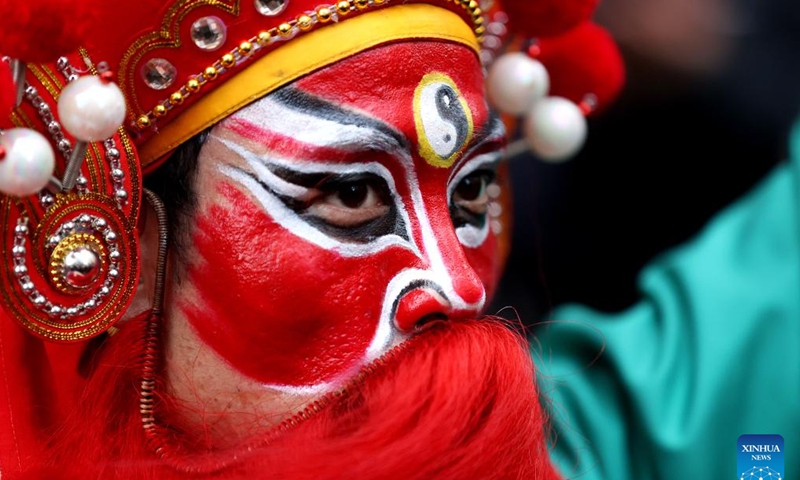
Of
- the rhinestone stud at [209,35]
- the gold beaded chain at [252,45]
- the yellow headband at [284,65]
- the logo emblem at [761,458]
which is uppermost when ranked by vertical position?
the rhinestone stud at [209,35]

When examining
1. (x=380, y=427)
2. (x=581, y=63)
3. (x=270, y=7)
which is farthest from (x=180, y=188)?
(x=581, y=63)

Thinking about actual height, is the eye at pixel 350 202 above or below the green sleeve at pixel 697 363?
above

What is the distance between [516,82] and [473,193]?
0.26 metres

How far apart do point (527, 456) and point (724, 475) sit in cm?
57

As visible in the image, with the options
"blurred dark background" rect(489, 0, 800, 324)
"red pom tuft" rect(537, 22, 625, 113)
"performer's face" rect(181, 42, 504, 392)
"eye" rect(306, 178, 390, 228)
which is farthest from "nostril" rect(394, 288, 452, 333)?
"blurred dark background" rect(489, 0, 800, 324)

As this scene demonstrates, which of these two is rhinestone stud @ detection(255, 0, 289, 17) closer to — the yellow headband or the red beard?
the yellow headband

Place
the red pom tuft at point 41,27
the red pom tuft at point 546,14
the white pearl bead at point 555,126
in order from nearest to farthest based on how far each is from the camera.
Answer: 1. the red pom tuft at point 41,27
2. the red pom tuft at point 546,14
3. the white pearl bead at point 555,126

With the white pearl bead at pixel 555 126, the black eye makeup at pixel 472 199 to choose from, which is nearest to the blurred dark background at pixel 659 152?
the white pearl bead at pixel 555 126

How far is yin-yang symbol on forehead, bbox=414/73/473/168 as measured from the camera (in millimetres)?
1186

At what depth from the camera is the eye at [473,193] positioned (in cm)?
129

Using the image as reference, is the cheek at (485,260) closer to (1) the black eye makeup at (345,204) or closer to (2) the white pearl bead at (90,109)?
(1) the black eye makeup at (345,204)

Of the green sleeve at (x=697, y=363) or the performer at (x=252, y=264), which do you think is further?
the green sleeve at (x=697, y=363)

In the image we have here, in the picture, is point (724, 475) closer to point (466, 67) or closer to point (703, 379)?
point (703, 379)

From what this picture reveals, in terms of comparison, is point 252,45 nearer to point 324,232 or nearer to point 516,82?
point 324,232
